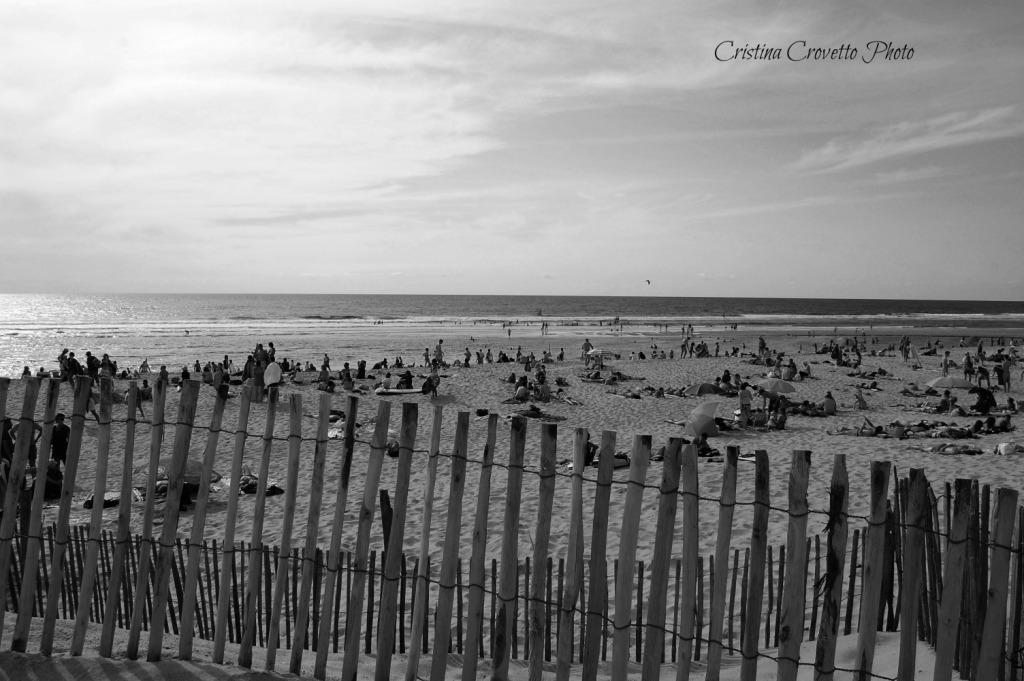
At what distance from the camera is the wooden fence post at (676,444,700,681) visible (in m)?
3.64

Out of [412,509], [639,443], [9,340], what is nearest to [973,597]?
[639,443]

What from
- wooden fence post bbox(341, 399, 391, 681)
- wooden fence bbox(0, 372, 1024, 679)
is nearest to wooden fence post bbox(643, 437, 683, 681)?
wooden fence bbox(0, 372, 1024, 679)

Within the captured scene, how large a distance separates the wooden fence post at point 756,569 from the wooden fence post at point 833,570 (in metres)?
0.30

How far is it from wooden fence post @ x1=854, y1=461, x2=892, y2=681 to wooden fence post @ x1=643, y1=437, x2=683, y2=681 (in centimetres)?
94

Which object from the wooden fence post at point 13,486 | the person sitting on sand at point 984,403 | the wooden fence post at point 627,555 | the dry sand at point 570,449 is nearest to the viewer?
the wooden fence post at point 627,555

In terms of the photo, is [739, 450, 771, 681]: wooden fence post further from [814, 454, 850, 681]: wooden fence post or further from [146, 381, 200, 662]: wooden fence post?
[146, 381, 200, 662]: wooden fence post

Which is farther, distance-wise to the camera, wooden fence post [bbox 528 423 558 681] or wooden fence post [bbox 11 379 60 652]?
wooden fence post [bbox 11 379 60 652]

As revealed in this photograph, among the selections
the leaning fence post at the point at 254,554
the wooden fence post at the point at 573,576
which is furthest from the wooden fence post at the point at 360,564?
the wooden fence post at the point at 573,576

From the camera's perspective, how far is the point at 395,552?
4.14m

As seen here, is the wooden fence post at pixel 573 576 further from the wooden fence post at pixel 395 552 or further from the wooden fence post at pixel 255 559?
the wooden fence post at pixel 255 559

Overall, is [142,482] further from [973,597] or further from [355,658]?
[973,597]

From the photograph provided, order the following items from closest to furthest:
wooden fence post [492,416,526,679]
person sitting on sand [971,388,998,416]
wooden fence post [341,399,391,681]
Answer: wooden fence post [492,416,526,679], wooden fence post [341,399,391,681], person sitting on sand [971,388,998,416]

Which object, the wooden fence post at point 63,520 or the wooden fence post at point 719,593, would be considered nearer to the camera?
the wooden fence post at point 719,593

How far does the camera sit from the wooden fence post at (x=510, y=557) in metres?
3.87
